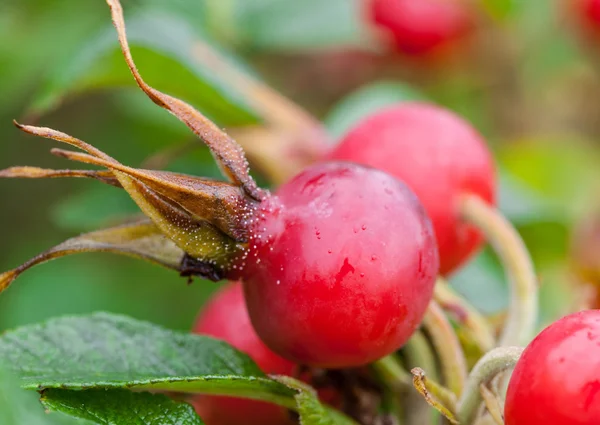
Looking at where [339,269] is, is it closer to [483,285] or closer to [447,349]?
[447,349]

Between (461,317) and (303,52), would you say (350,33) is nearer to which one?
(303,52)

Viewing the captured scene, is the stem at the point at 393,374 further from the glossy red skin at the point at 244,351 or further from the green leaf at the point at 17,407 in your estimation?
the green leaf at the point at 17,407

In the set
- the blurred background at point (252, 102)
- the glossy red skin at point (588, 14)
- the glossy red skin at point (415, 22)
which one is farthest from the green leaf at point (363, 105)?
the glossy red skin at point (588, 14)

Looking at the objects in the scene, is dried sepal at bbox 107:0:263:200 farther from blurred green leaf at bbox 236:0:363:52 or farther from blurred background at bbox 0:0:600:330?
blurred green leaf at bbox 236:0:363:52

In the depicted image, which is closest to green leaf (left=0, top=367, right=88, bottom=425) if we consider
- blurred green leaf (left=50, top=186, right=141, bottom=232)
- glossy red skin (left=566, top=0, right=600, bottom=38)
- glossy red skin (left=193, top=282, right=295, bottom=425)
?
glossy red skin (left=193, top=282, right=295, bottom=425)

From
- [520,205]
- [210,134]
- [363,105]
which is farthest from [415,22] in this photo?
[210,134]

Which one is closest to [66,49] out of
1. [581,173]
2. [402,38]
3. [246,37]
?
[246,37]
